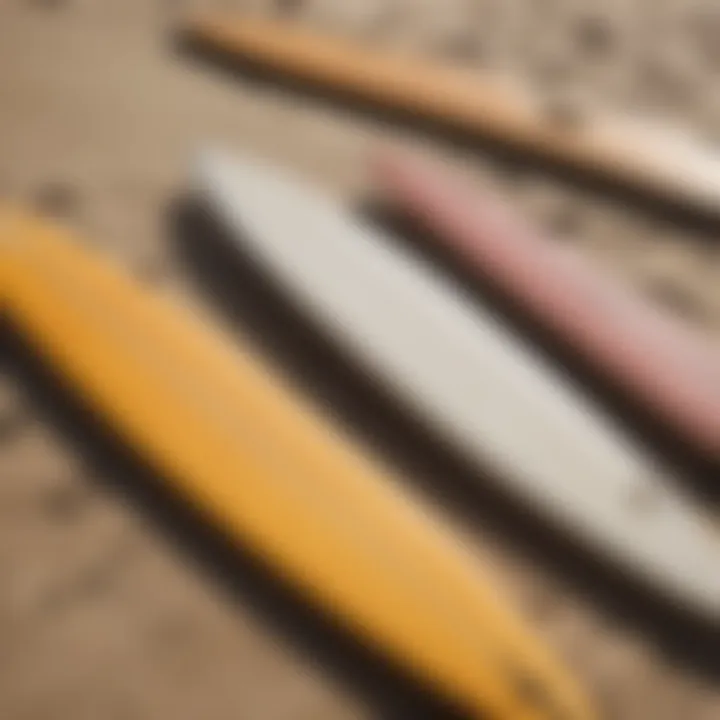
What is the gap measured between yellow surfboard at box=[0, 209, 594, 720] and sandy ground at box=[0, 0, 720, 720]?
0.01 meters

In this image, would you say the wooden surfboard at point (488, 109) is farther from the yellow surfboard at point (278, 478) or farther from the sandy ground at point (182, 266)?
the yellow surfboard at point (278, 478)

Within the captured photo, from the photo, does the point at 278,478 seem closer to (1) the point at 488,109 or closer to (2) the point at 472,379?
(2) the point at 472,379

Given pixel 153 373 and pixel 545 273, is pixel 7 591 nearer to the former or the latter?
pixel 153 373

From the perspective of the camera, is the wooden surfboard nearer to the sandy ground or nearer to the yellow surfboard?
the sandy ground

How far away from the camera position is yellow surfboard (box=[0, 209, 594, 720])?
0.25 m

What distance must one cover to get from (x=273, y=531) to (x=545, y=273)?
0.39 feet

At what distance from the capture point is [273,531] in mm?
270

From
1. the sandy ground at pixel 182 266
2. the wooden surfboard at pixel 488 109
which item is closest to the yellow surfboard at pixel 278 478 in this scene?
the sandy ground at pixel 182 266

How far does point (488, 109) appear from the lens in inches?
14.9

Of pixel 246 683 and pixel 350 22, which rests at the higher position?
pixel 350 22

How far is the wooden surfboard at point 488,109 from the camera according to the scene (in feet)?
1.19

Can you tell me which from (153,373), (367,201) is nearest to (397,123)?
(367,201)

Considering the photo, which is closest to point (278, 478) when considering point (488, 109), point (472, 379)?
point (472, 379)

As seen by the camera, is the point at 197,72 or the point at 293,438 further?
the point at 197,72
